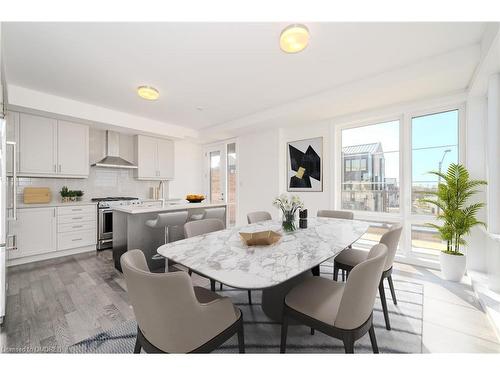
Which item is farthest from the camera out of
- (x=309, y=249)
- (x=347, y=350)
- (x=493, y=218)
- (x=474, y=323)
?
(x=493, y=218)

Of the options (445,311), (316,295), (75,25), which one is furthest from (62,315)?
(445,311)

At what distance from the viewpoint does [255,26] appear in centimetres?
184

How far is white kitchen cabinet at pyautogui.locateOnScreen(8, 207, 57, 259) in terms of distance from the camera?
3.07m

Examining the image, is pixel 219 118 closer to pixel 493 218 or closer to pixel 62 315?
pixel 62 315

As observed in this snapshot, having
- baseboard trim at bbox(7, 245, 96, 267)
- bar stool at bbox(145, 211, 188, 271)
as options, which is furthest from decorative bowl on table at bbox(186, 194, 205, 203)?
baseboard trim at bbox(7, 245, 96, 267)

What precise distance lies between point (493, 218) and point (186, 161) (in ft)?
18.9

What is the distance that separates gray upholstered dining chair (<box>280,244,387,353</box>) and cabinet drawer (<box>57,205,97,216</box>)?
4019 mm

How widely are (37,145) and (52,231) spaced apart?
144 centimetres

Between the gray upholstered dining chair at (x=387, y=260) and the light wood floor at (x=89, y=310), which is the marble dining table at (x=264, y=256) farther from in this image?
the light wood floor at (x=89, y=310)

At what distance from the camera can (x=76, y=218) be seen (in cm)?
361

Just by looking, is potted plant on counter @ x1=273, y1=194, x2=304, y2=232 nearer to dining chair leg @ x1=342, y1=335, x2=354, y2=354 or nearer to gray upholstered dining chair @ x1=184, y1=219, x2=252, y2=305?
gray upholstered dining chair @ x1=184, y1=219, x2=252, y2=305

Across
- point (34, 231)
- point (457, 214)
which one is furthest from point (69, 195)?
point (457, 214)

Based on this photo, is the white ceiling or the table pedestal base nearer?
the table pedestal base
